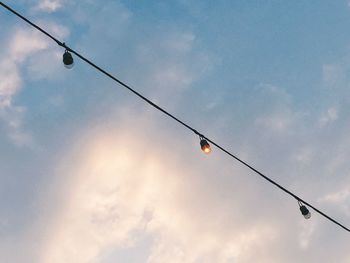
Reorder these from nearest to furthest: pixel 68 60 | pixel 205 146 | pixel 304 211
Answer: pixel 68 60 < pixel 205 146 < pixel 304 211

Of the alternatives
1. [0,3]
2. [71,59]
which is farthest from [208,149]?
[0,3]

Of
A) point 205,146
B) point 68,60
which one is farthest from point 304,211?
point 68,60

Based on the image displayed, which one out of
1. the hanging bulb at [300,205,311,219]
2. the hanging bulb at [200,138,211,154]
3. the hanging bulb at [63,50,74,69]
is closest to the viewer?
the hanging bulb at [63,50,74,69]

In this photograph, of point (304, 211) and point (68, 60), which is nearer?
point (68, 60)

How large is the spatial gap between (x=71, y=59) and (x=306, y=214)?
698 centimetres

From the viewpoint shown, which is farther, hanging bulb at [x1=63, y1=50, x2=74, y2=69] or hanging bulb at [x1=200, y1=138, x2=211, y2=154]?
hanging bulb at [x1=200, y1=138, x2=211, y2=154]

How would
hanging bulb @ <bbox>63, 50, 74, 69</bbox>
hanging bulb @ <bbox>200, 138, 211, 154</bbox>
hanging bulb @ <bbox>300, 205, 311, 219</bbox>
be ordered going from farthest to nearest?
hanging bulb @ <bbox>300, 205, 311, 219</bbox> < hanging bulb @ <bbox>200, 138, 211, 154</bbox> < hanging bulb @ <bbox>63, 50, 74, 69</bbox>

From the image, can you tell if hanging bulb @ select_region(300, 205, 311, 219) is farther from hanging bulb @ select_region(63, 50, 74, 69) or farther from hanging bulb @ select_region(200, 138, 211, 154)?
hanging bulb @ select_region(63, 50, 74, 69)

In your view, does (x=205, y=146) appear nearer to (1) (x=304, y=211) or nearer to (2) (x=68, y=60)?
(1) (x=304, y=211)

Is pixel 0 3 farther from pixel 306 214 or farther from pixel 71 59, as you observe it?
pixel 306 214

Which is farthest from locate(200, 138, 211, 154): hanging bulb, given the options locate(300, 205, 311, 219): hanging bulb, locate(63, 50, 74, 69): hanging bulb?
locate(63, 50, 74, 69): hanging bulb

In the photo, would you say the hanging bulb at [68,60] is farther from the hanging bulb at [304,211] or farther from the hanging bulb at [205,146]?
the hanging bulb at [304,211]

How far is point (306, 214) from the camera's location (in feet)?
31.1

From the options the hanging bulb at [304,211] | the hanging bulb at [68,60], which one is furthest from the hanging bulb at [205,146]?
the hanging bulb at [68,60]
